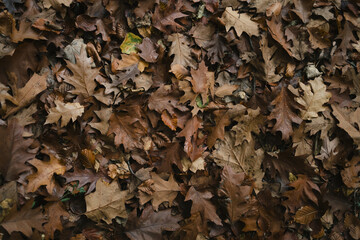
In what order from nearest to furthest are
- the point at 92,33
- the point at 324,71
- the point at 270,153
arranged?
the point at 92,33, the point at 270,153, the point at 324,71

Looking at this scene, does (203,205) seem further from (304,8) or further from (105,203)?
(304,8)

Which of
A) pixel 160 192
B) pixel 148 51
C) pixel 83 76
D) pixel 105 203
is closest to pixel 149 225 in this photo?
pixel 160 192

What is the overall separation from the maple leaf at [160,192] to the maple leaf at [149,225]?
0.19 feet

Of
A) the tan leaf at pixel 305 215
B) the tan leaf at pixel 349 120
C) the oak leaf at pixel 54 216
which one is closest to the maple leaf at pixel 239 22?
the tan leaf at pixel 349 120

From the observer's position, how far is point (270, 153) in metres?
2.09

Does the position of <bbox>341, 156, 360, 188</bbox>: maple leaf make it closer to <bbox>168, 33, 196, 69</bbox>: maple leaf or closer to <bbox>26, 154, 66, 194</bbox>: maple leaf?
<bbox>168, 33, 196, 69</bbox>: maple leaf

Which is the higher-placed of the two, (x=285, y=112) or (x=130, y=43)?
(x=130, y=43)

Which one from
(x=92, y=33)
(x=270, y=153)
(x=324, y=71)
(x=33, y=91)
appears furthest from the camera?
(x=324, y=71)

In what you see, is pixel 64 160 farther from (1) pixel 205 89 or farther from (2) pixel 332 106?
(2) pixel 332 106

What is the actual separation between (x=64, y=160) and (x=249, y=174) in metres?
1.34

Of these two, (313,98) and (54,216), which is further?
(313,98)

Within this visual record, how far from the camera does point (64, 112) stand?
1747 mm

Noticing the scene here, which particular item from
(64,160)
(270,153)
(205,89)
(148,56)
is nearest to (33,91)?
(64,160)

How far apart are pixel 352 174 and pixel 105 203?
193cm
